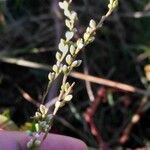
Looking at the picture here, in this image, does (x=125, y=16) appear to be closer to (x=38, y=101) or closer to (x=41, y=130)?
(x=38, y=101)

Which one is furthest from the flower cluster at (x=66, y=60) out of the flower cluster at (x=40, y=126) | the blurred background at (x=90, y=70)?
the blurred background at (x=90, y=70)

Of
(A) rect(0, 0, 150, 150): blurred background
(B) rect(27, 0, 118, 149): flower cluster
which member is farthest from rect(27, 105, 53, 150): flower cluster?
(A) rect(0, 0, 150, 150): blurred background

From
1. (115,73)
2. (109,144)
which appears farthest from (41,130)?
(115,73)

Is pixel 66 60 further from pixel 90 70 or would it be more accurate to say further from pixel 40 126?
pixel 90 70

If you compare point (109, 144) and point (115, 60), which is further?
point (115, 60)

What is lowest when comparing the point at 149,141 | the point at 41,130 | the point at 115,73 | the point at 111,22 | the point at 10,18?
the point at 149,141

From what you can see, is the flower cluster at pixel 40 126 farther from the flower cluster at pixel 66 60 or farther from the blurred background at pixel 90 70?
the blurred background at pixel 90 70

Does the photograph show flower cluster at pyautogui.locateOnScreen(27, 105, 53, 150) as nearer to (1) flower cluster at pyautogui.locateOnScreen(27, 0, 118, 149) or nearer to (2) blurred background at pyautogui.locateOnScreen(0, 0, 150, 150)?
(1) flower cluster at pyautogui.locateOnScreen(27, 0, 118, 149)

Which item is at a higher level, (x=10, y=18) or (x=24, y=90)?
(x=10, y=18)

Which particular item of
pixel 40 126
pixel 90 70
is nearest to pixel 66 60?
pixel 40 126
